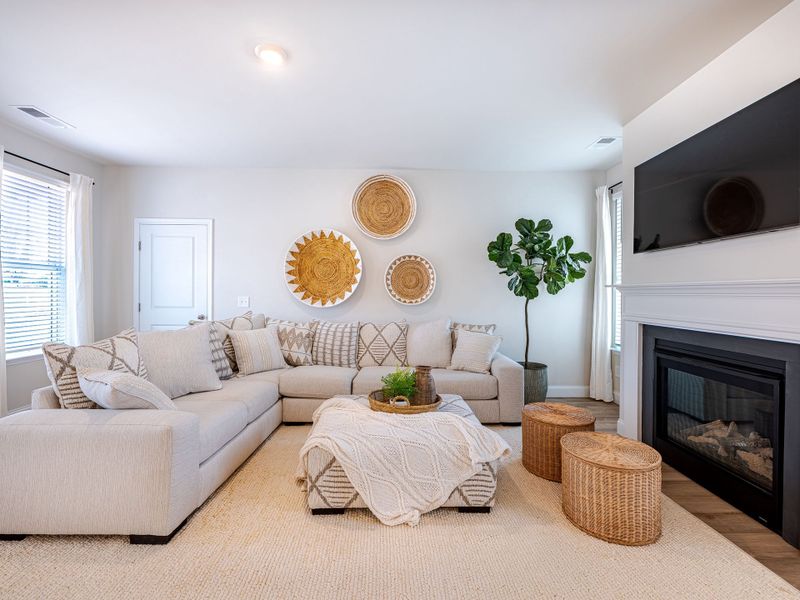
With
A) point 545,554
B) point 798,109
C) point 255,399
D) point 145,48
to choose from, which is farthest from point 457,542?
point 145,48

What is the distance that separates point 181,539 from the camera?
184 centimetres

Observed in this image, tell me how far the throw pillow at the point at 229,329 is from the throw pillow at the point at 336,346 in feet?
2.01

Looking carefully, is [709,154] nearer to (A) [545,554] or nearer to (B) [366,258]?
(A) [545,554]

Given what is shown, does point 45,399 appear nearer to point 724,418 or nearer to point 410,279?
point 410,279

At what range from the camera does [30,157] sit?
11.8 feet

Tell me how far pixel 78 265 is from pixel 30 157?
1034mm

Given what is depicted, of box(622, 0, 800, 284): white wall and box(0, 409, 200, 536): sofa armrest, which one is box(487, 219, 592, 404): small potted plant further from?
box(0, 409, 200, 536): sofa armrest

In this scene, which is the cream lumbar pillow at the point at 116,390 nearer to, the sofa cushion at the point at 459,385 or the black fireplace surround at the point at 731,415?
the sofa cushion at the point at 459,385

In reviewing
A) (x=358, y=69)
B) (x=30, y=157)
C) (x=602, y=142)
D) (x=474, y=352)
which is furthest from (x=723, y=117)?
(x=30, y=157)

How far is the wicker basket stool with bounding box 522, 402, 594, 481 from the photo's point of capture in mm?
2449

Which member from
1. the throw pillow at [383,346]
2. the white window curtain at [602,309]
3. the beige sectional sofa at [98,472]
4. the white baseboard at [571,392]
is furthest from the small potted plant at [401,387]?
the white window curtain at [602,309]

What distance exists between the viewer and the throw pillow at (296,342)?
3.91 m

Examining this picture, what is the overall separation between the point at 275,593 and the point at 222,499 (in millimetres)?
870

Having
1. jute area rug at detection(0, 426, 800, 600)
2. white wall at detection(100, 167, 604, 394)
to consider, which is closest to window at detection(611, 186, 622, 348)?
white wall at detection(100, 167, 604, 394)
